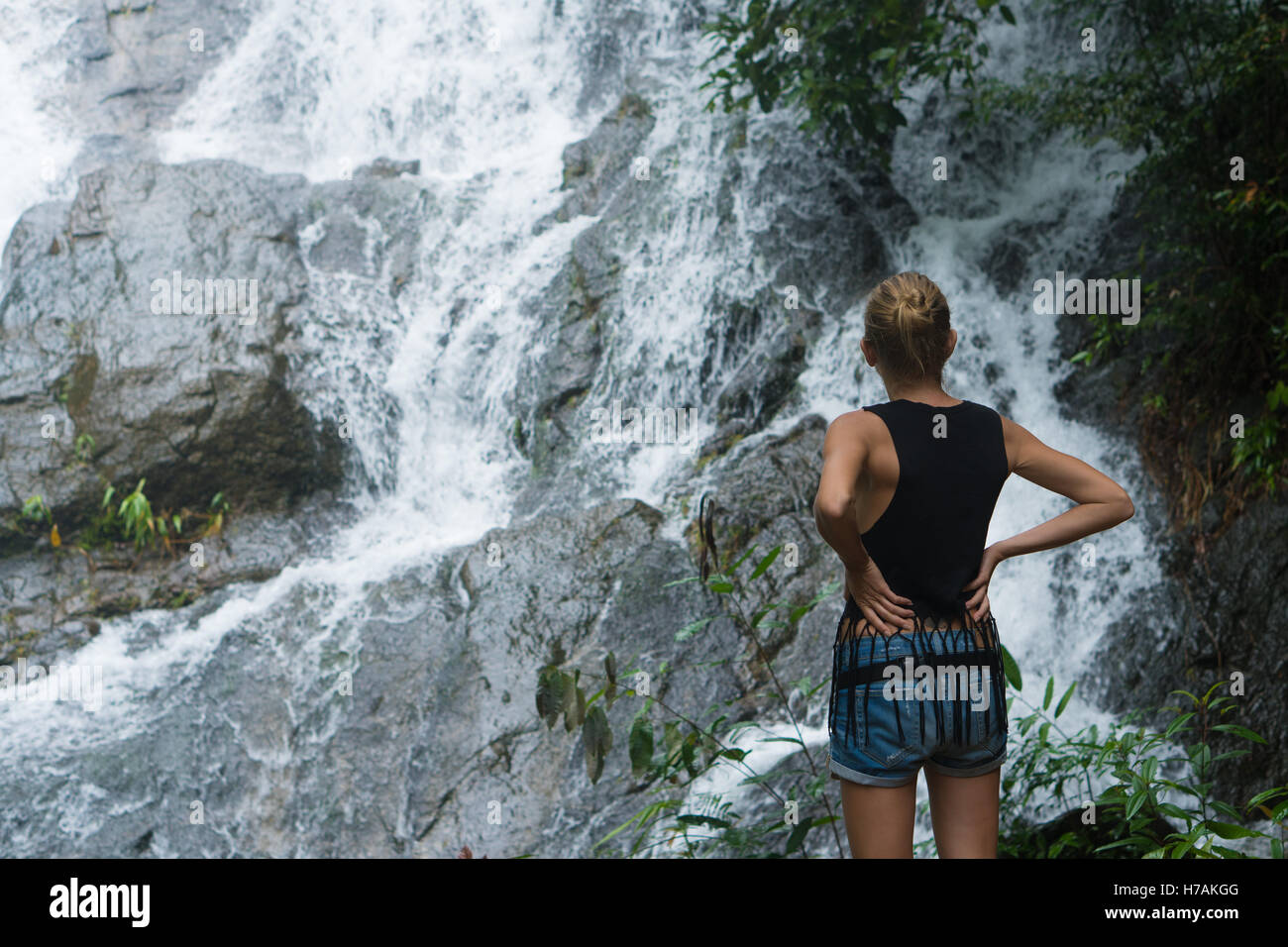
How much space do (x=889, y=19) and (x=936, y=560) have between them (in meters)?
5.41

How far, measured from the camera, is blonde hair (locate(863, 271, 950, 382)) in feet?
6.84

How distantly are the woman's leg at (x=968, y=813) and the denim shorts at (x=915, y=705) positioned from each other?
42 millimetres

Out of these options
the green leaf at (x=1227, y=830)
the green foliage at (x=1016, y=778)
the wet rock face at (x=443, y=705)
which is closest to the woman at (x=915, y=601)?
the green foliage at (x=1016, y=778)

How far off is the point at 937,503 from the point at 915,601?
0.21 meters

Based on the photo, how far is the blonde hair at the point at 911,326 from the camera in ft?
6.84

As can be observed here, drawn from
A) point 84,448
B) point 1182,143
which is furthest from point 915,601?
point 84,448

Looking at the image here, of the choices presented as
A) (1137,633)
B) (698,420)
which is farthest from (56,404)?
(1137,633)

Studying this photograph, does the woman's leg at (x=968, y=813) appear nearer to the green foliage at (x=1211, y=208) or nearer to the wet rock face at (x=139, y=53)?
the green foliage at (x=1211, y=208)

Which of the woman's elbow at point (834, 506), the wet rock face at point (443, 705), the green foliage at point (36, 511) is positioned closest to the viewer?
the woman's elbow at point (834, 506)

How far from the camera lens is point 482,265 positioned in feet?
32.2

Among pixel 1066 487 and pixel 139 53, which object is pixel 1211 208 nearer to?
pixel 1066 487

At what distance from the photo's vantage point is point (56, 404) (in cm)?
861

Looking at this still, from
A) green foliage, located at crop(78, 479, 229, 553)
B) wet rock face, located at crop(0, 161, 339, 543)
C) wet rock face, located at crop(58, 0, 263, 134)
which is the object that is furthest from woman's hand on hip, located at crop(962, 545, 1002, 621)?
wet rock face, located at crop(58, 0, 263, 134)

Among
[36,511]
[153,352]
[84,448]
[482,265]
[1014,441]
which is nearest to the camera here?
[1014,441]
